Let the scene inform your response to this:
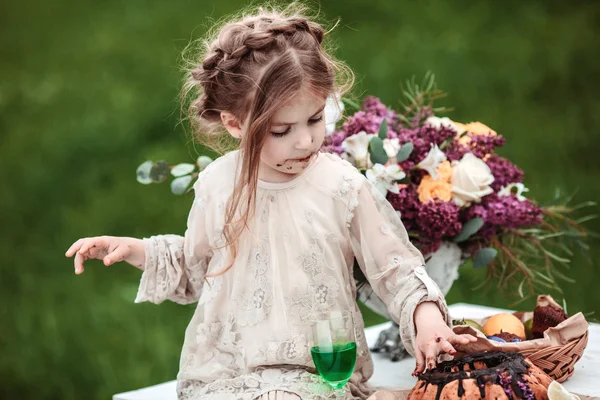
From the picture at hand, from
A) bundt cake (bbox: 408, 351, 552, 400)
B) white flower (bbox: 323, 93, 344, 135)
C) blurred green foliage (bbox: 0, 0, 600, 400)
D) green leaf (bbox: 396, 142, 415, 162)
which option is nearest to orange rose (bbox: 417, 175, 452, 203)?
green leaf (bbox: 396, 142, 415, 162)

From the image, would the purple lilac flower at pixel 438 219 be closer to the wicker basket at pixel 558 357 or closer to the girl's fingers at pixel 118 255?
the wicker basket at pixel 558 357

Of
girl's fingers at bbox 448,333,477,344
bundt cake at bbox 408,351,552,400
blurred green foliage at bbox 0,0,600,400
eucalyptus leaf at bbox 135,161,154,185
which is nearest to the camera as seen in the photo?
bundt cake at bbox 408,351,552,400

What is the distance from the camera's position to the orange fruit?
8.95 ft

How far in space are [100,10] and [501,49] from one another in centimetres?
259

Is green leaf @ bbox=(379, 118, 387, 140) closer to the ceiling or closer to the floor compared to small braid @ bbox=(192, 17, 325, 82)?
closer to the floor

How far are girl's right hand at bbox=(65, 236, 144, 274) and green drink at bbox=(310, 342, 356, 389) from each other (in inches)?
24.0

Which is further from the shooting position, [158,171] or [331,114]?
[158,171]

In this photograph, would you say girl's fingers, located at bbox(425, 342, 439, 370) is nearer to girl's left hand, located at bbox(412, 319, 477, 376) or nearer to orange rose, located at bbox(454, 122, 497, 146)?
girl's left hand, located at bbox(412, 319, 477, 376)

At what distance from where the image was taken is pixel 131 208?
5547 millimetres

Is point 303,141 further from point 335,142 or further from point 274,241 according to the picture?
point 335,142

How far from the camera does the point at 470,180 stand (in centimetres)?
280

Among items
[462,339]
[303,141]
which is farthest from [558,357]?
[303,141]

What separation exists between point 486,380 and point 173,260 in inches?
39.7

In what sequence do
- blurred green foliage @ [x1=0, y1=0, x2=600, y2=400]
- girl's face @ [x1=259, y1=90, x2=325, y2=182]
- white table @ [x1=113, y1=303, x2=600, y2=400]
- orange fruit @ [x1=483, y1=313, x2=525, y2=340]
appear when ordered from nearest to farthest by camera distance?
girl's face @ [x1=259, y1=90, x2=325, y2=182], white table @ [x1=113, y1=303, x2=600, y2=400], orange fruit @ [x1=483, y1=313, x2=525, y2=340], blurred green foliage @ [x1=0, y1=0, x2=600, y2=400]
